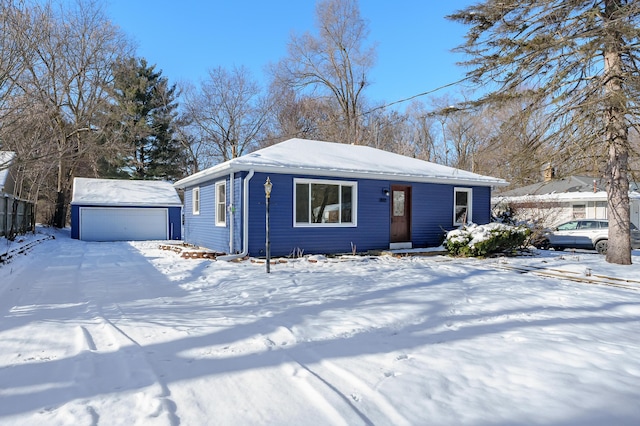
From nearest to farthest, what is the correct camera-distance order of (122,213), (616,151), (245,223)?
(616,151) < (245,223) < (122,213)

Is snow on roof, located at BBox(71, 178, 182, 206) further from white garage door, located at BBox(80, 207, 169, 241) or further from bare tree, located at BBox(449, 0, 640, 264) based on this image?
bare tree, located at BBox(449, 0, 640, 264)

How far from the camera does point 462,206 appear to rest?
42.8 feet

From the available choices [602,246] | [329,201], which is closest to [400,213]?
[329,201]

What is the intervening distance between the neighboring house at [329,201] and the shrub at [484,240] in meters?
1.40

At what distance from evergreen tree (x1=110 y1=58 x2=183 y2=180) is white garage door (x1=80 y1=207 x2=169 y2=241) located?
8.71 metres

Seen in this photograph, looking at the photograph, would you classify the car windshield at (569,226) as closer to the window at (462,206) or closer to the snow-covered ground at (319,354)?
the window at (462,206)

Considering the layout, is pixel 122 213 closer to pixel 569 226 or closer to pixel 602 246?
pixel 569 226

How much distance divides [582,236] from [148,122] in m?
27.4

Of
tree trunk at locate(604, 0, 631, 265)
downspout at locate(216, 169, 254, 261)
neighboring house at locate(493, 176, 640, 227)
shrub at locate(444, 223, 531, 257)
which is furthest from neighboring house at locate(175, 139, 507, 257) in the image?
neighboring house at locate(493, 176, 640, 227)

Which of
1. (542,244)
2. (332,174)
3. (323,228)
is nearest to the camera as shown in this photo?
(332,174)

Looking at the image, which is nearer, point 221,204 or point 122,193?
point 221,204

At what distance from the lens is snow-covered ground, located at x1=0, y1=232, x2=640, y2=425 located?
2.47 metres

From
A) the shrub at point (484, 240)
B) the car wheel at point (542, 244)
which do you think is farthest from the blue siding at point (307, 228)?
the car wheel at point (542, 244)

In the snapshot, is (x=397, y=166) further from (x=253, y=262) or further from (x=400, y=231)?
(x=253, y=262)
